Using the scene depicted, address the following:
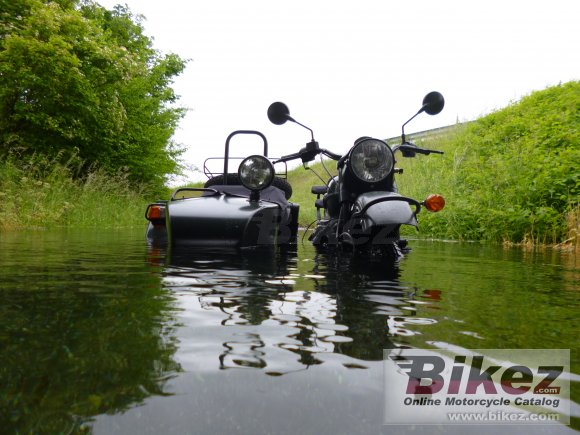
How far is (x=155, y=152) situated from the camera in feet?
72.6

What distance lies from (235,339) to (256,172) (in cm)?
347

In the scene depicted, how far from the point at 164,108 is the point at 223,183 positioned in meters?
19.9

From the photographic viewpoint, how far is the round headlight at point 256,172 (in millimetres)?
4988

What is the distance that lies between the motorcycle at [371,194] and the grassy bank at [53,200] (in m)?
7.45

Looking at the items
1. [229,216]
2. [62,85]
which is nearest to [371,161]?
[229,216]

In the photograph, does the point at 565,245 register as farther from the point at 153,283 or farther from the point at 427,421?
the point at 427,421

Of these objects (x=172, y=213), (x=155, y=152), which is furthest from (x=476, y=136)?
(x=172, y=213)

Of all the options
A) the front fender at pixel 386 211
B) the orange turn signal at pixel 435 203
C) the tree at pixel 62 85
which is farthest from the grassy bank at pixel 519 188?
the tree at pixel 62 85

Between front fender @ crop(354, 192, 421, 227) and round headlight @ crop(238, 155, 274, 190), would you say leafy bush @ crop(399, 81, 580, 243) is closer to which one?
front fender @ crop(354, 192, 421, 227)

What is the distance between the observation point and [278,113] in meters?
5.02

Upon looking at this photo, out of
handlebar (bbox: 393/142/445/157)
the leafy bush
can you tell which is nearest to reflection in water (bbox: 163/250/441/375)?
handlebar (bbox: 393/142/445/157)

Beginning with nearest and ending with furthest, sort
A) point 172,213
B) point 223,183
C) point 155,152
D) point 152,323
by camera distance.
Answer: point 152,323, point 172,213, point 223,183, point 155,152

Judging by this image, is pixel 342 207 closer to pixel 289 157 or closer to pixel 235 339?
pixel 289 157

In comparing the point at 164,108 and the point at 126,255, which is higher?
the point at 164,108
